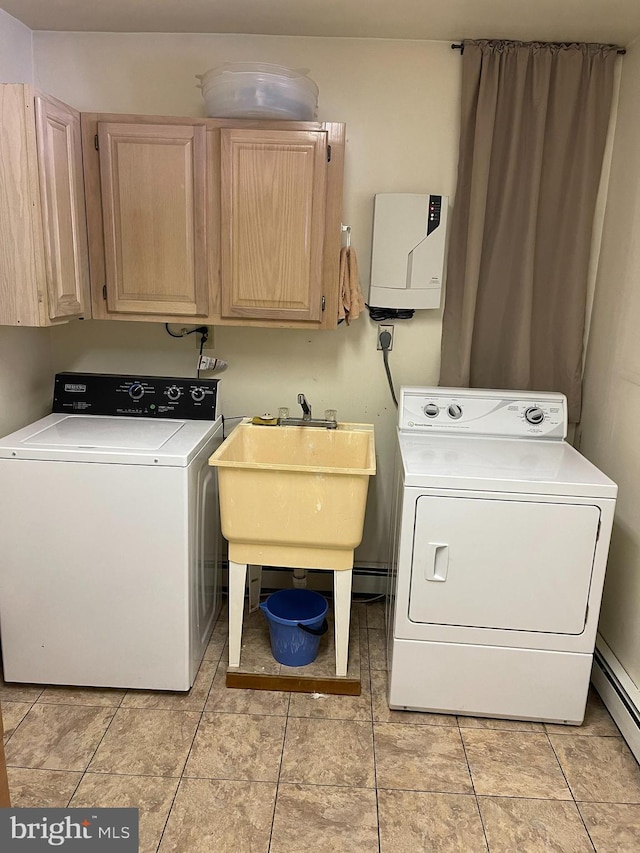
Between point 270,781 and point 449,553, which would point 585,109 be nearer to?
point 449,553

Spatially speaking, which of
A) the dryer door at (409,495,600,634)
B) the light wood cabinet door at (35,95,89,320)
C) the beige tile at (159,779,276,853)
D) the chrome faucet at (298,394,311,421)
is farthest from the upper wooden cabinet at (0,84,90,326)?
the beige tile at (159,779,276,853)

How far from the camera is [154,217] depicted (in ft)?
7.61

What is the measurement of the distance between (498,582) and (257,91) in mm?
1889

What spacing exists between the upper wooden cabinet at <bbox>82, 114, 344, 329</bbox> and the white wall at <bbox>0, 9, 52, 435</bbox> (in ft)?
1.22

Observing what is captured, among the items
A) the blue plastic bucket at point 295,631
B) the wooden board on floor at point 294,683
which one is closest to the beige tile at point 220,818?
the wooden board on floor at point 294,683

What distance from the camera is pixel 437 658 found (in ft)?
7.04

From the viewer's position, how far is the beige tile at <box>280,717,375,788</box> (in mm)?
1912

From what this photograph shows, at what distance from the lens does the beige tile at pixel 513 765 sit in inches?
74.2

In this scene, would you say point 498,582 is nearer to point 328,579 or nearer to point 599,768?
point 599,768

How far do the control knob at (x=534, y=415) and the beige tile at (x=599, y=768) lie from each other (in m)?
1.14

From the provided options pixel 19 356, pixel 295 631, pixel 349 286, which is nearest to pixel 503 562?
pixel 295 631

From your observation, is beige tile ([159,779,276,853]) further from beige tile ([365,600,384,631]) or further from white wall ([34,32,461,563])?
white wall ([34,32,461,563])

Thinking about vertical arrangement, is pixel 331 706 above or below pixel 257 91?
below

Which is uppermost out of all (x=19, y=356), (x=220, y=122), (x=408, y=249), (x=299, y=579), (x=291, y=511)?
(x=220, y=122)
